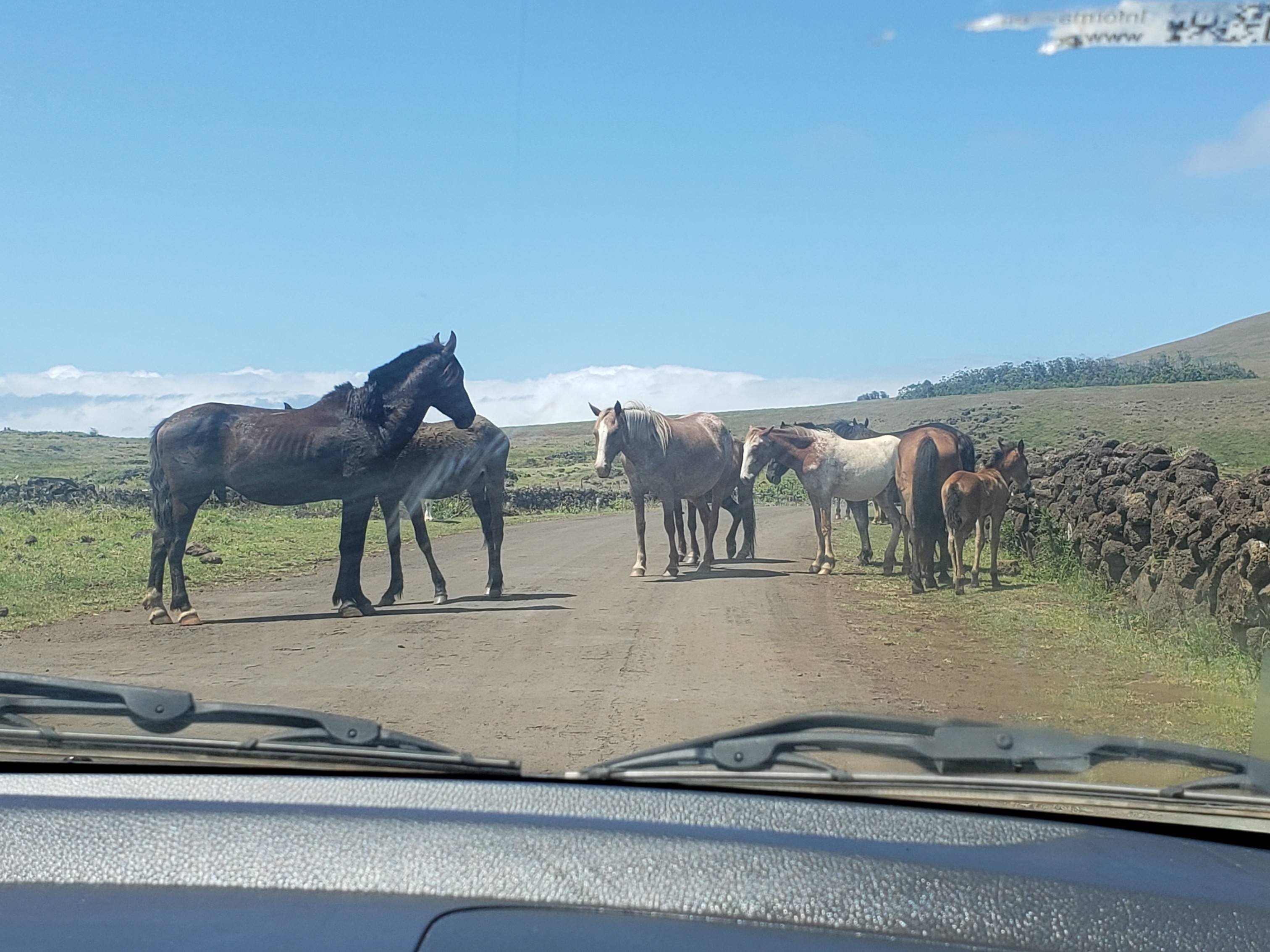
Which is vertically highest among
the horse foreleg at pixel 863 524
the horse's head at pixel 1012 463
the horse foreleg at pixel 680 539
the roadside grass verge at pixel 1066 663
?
the horse's head at pixel 1012 463

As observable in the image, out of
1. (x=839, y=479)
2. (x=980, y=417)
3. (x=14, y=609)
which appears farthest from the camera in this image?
(x=839, y=479)

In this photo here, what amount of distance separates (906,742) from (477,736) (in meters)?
1.87

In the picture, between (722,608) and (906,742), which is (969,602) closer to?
(722,608)

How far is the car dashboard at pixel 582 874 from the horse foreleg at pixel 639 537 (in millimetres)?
5649

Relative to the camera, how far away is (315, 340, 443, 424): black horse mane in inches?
214

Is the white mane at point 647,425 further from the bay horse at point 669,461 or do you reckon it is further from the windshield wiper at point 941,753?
the windshield wiper at point 941,753

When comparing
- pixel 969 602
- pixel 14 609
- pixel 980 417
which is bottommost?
pixel 969 602

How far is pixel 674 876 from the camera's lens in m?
2.33

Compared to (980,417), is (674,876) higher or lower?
lower

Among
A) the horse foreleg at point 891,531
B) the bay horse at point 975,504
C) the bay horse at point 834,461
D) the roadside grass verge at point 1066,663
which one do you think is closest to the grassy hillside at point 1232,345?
the roadside grass verge at point 1066,663

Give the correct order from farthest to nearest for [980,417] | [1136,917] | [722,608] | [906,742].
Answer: [980,417]
[722,608]
[906,742]
[1136,917]

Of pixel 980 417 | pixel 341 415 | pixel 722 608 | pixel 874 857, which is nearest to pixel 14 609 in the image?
pixel 341 415

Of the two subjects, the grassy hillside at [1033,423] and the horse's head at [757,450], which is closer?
the grassy hillside at [1033,423]

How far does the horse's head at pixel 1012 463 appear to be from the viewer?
44.6ft
